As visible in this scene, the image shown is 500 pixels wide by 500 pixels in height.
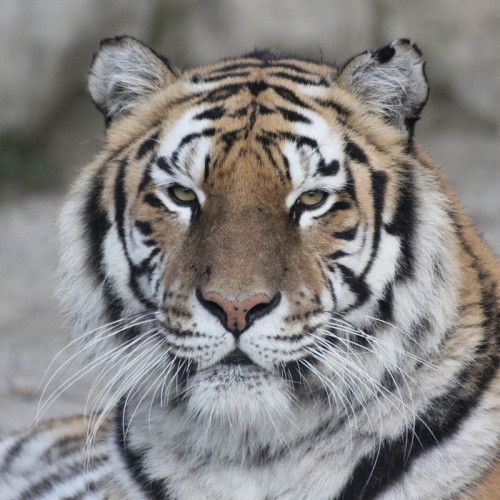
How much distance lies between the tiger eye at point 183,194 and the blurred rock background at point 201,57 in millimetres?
3705

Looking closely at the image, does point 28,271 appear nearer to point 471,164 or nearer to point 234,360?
point 471,164

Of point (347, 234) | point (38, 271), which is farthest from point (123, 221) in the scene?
point (38, 271)

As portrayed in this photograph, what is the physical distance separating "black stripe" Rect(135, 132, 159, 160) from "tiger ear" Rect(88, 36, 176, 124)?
18cm

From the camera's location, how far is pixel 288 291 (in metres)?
2.15

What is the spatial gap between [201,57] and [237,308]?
4659 millimetres

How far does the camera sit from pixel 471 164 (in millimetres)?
6629

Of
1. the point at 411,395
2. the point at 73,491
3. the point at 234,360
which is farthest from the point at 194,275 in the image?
the point at 73,491

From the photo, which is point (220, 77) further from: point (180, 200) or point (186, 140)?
point (180, 200)

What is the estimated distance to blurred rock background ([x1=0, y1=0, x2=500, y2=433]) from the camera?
6164 mm

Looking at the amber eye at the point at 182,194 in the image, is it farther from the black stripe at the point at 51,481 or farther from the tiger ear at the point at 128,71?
the black stripe at the point at 51,481

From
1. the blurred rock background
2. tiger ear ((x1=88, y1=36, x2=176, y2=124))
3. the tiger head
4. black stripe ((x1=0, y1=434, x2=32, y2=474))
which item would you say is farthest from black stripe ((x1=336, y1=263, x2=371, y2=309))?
the blurred rock background

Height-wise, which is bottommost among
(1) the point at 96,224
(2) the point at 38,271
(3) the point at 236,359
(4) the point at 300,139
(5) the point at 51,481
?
(5) the point at 51,481

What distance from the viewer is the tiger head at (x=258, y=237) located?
7.10 ft

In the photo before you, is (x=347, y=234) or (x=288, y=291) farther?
(x=347, y=234)
